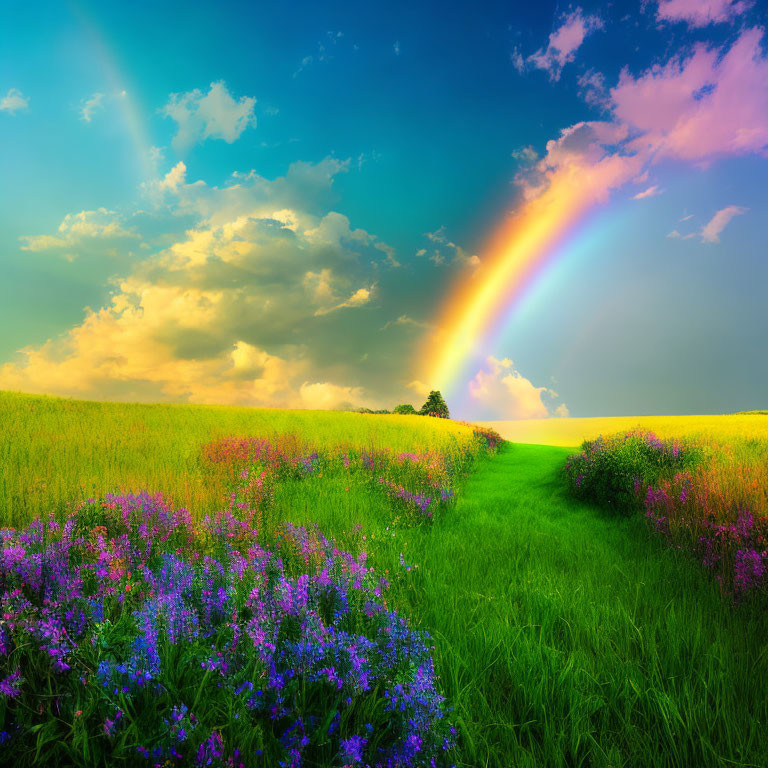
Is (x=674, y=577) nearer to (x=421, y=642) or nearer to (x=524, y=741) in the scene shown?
(x=524, y=741)

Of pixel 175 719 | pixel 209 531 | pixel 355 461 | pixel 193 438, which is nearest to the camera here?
pixel 175 719

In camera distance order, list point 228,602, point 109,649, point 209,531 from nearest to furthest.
A: point 109,649, point 228,602, point 209,531

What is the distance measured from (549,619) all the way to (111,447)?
9.61m

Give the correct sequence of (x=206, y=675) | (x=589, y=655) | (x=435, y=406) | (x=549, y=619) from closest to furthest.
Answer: (x=206, y=675) < (x=589, y=655) < (x=549, y=619) < (x=435, y=406)

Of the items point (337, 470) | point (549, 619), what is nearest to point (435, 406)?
point (337, 470)

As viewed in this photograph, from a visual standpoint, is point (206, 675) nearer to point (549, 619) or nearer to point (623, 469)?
point (549, 619)

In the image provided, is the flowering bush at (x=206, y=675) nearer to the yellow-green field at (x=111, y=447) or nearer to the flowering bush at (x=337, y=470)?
the yellow-green field at (x=111, y=447)

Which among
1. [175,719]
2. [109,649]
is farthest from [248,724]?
[109,649]

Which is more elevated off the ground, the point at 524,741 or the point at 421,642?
the point at 421,642

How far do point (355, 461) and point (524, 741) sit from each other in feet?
25.8

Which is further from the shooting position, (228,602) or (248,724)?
(228,602)

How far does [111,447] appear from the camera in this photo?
928cm

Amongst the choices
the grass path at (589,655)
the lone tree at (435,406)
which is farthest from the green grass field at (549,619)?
the lone tree at (435,406)

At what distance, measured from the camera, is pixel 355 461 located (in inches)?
391
